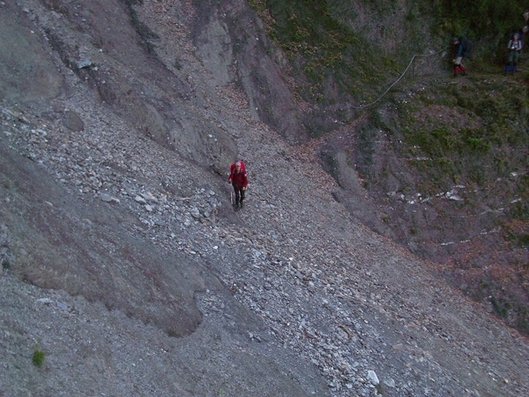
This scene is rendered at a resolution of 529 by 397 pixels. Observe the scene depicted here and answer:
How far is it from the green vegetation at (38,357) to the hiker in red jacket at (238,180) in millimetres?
8415

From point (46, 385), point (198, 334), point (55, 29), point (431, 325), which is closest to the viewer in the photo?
point (46, 385)

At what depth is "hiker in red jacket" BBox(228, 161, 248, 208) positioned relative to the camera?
15.8 meters

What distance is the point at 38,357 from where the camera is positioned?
312 inches

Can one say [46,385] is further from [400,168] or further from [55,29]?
[400,168]

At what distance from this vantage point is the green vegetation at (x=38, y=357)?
7835 millimetres

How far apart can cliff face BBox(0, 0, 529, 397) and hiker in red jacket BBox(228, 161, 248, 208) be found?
551 mm

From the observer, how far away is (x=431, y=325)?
16.1 meters

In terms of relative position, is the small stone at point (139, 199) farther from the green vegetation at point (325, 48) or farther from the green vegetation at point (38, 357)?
the green vegetation at point (325, 48)

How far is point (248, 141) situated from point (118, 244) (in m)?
9.04

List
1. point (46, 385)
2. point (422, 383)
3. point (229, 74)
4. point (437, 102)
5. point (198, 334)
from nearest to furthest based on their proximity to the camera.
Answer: point (46, 385), point (198, 334), point (422, 383), point (229, 74), point (437, 102)

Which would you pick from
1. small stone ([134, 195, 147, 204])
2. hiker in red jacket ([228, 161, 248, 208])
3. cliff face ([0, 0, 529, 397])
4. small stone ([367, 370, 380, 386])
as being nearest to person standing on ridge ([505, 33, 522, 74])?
cliff face ([0, 0, 529, 397])

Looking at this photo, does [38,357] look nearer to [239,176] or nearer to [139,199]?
[139,199]

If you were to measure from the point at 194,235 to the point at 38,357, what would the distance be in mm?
6117

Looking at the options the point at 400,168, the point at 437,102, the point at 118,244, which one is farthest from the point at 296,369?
the point at 437,102
